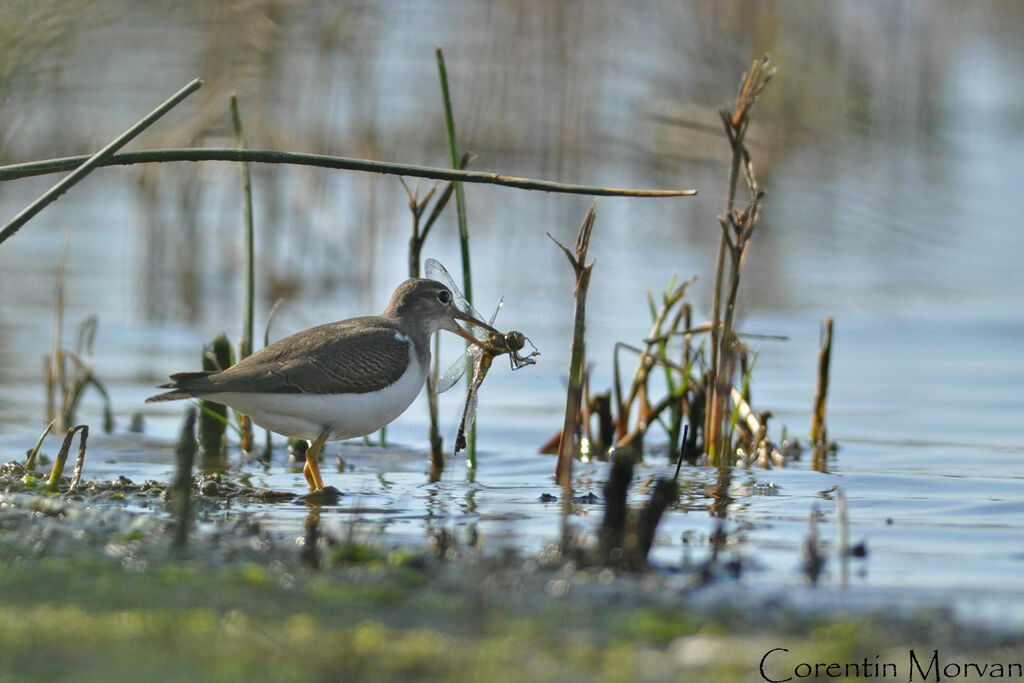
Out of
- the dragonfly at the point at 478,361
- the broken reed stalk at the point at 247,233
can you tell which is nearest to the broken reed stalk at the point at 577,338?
the dragonfly at the point at 478,361

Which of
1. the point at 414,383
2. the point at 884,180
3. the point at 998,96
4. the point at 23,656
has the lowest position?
the point at 23,656

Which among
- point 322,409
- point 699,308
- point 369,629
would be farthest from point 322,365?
point 699,308

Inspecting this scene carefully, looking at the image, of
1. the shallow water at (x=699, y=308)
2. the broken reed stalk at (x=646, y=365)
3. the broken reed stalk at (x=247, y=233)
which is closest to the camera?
the shallow water at (x=699, y=308)

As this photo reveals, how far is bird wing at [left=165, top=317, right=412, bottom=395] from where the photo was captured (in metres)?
6.39

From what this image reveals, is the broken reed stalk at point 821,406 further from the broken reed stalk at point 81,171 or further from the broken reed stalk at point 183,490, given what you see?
the broken reed stalk at point 81,171

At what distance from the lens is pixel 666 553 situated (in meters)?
5.20

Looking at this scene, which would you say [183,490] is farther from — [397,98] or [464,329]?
[397,98]

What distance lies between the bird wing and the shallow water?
574mm

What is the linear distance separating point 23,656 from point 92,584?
0.68 meters

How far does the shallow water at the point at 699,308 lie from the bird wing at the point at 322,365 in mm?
574

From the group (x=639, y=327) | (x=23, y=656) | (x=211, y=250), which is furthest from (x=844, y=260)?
(x=23, y=656)

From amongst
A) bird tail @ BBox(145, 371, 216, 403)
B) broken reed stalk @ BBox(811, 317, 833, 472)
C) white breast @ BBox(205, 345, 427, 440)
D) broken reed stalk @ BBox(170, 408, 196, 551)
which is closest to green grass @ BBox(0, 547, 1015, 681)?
broken reed stalk @ BBox(170, 408, 196, 551)

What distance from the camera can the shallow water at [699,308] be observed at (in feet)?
19.1

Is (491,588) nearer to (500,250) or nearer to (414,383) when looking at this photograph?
(414,383)
